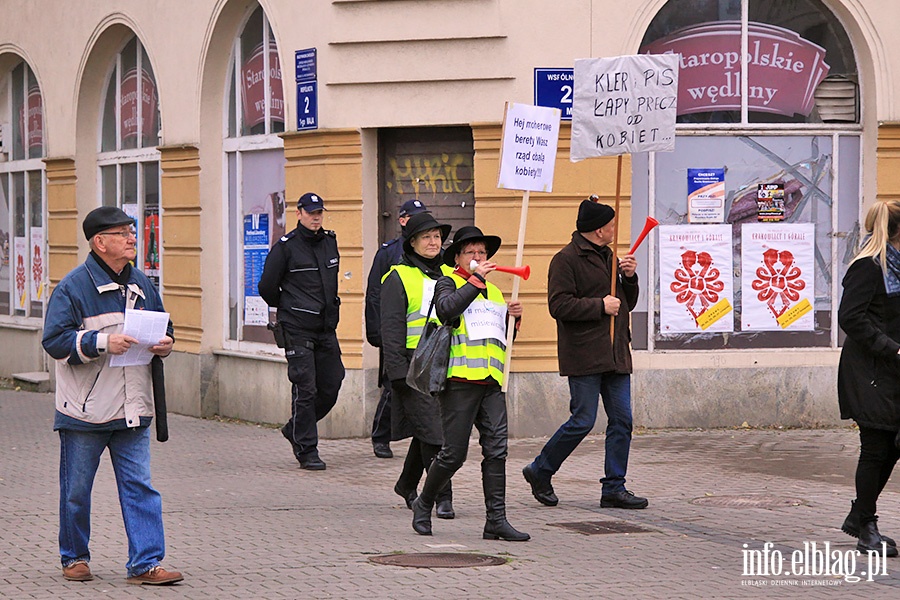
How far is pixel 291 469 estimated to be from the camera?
11547 millimetres

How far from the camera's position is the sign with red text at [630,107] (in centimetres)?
996

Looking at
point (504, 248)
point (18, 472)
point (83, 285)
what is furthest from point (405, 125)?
point (83, 285)

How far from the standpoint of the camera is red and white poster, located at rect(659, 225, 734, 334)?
13242 millimetres

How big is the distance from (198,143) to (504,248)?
4.30 m

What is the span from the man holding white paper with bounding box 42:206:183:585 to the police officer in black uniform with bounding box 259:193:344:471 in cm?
405

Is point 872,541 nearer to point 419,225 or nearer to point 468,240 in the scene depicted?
point 468,240

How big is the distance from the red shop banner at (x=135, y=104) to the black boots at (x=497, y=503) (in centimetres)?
999

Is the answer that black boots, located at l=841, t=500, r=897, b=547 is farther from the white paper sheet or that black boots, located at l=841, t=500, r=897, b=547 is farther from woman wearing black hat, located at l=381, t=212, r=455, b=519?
the white paper sheet

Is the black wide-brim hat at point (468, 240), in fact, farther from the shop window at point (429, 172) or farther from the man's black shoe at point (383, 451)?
the shop window at point (429, 172)

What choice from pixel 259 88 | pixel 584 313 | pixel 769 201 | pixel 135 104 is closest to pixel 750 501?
pixel 584 313

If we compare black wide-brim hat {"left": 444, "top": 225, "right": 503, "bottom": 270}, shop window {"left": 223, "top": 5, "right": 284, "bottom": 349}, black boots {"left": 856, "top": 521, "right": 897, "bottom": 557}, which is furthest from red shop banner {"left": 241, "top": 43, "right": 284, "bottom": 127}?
black boots {"left": 856, "top": 521, "right": 897, "bottom": 557}

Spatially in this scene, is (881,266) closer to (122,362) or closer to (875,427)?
(875,427)

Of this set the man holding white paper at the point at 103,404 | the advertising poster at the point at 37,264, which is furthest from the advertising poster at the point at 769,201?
the advertising poster at the point at 37,264

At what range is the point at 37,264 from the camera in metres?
20.7
